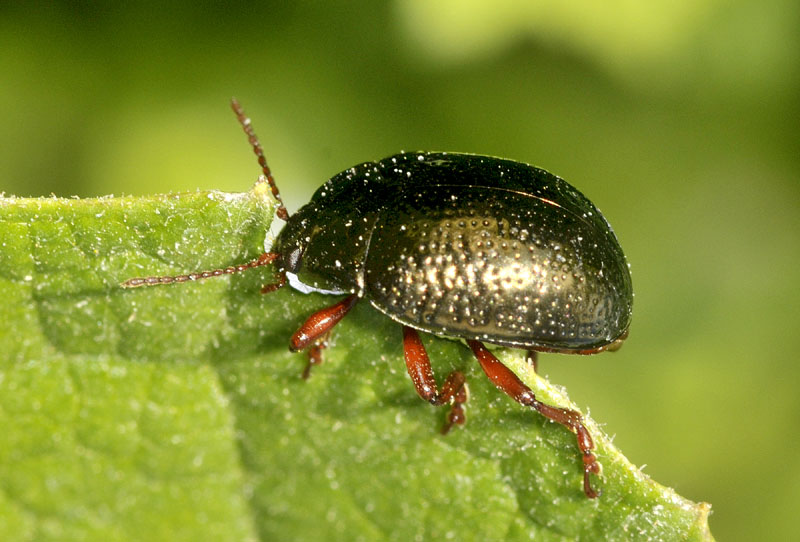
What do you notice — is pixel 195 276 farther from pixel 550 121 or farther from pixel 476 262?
pixel 550 121

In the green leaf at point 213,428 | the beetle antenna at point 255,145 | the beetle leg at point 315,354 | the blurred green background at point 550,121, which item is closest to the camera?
the green leaf at point 213,428

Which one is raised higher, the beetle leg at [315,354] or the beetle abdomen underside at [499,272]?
the beetle abdomen underside at [499,272]

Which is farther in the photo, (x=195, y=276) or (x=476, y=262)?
(x=476, y=262)

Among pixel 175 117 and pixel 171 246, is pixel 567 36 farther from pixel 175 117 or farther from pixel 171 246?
pixel 171 246

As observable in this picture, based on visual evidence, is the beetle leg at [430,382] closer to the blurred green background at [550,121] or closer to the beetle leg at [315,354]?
the beetle leg at [315,354]

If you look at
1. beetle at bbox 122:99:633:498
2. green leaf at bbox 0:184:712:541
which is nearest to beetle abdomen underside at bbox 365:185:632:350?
beetle at bbox 122:99:633:498

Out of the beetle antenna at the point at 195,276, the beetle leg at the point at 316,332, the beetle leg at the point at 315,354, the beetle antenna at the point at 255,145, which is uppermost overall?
the beetle antenna at the point at 255,145

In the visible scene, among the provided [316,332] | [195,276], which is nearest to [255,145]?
[195,276]

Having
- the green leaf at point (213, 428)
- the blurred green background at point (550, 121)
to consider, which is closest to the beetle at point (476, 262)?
the green leaf at point (213, 428)
